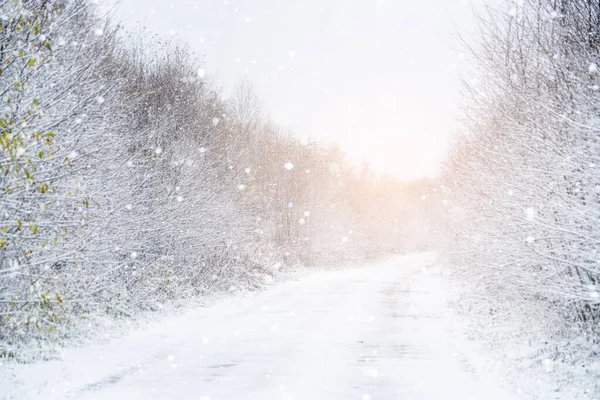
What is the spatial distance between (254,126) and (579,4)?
118 ft

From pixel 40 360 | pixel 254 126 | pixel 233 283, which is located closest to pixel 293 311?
pixel 233 283

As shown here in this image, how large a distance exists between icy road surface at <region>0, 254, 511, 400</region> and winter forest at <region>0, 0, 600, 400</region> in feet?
0.33

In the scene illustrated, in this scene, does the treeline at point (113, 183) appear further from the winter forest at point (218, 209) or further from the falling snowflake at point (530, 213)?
the falling snowflake at point (530, 213)

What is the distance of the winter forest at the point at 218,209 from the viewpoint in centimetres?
803

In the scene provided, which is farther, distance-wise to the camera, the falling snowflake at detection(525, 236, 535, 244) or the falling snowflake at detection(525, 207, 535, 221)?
the falling snowflake at detection(525, 236, 535, 244)

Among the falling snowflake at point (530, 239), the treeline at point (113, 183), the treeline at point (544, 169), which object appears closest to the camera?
the treeline at point (113, 183)

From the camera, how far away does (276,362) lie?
393 inches

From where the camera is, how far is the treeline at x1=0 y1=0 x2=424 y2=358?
7.87 meters

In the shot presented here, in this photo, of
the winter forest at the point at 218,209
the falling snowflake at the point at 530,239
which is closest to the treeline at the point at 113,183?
the winter forest at the point at 218,209

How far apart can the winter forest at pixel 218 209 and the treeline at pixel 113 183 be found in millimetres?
78

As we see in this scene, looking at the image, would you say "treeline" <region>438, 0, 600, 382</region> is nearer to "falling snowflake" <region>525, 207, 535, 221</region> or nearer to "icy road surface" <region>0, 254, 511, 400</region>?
"falling snowflake" <region>525, 207, 535, 221</region>

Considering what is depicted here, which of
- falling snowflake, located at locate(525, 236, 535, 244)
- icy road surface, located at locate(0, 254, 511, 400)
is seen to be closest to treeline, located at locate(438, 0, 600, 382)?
falling snowflake, located at locate(525, 236, 535, 244)

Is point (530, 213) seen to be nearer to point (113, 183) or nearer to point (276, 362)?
point (276, 362)

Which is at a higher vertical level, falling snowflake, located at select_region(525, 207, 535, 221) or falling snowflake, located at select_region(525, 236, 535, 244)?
falling snowflake, located at select_region(525, 207, 535, 221)
